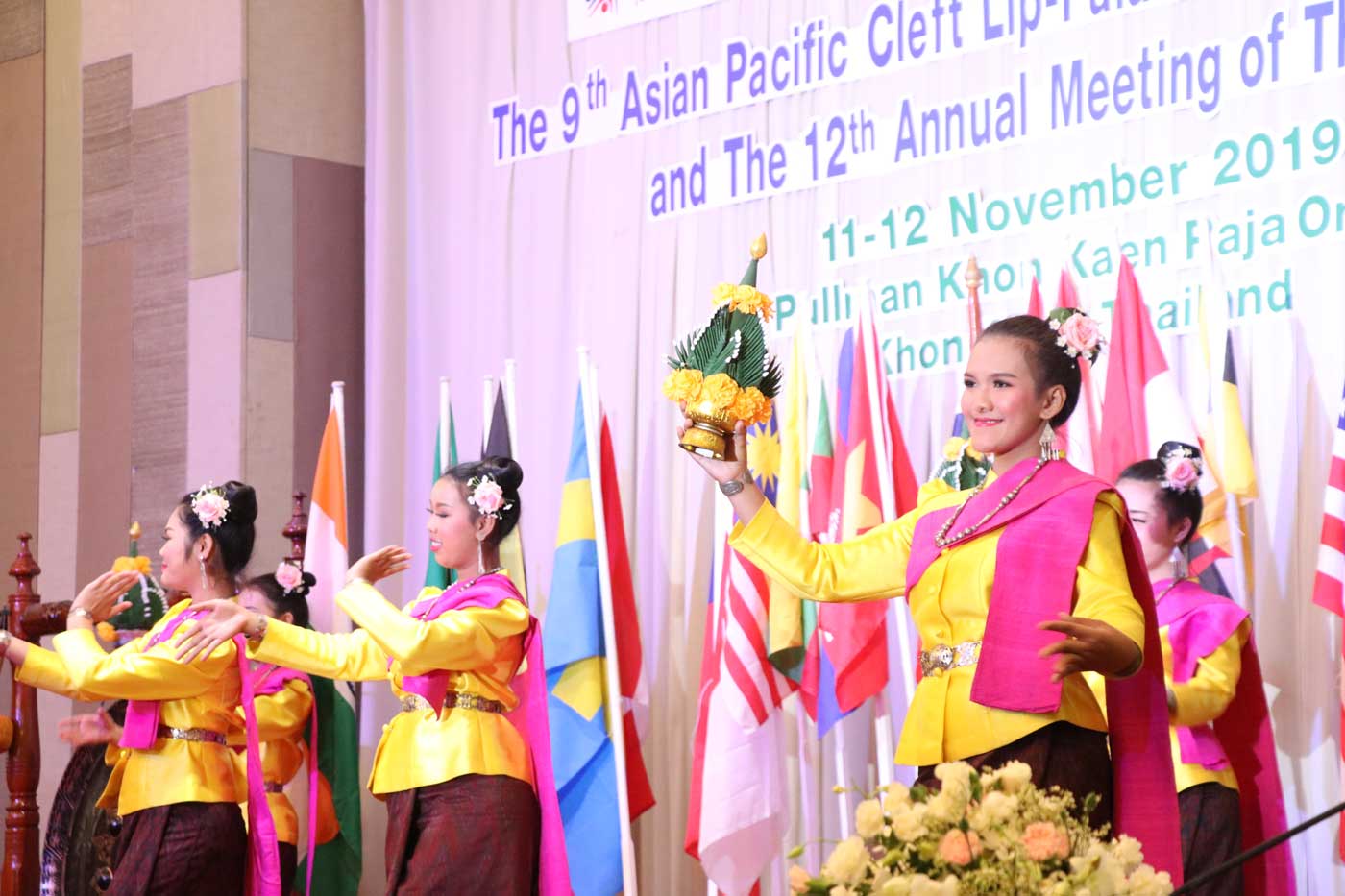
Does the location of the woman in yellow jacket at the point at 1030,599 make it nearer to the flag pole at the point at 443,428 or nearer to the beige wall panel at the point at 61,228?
the flag pole at the point at 443,428

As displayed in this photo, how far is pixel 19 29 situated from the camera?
759cm

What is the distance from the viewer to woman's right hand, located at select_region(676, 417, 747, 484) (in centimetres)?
297

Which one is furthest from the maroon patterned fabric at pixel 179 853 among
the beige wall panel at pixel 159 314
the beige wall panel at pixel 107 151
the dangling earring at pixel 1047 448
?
the beige wall panel at pixel 107 151

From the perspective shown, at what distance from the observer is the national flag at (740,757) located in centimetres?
484

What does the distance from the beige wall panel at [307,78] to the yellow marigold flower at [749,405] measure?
13.9 ft

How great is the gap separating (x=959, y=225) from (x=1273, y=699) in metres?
1.66

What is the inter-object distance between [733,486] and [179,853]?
203cm

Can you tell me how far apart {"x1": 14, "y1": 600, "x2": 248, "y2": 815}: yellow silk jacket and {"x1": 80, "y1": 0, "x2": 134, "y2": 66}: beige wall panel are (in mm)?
3470

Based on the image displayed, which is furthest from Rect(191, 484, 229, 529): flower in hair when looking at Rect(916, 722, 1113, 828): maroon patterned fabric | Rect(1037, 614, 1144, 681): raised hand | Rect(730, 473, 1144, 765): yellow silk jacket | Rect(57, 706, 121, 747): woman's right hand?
Rect(1037, 614, 1144, 681): raised hand

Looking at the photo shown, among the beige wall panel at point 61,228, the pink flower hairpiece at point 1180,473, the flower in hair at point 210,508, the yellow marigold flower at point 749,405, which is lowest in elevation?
the flower in hair at point 210,508

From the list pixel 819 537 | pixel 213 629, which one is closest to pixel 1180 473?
pixel 819 537

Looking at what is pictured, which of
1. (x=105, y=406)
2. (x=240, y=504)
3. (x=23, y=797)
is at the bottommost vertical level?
(x=23, y=797)

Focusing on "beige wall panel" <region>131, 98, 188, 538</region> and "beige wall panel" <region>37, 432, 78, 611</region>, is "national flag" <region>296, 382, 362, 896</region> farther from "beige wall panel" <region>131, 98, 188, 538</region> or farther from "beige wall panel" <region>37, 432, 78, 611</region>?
"beige wall panel" <region>37, 432, 78, 611</region>

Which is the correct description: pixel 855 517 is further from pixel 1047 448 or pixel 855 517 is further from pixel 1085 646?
pixel 1085 646
